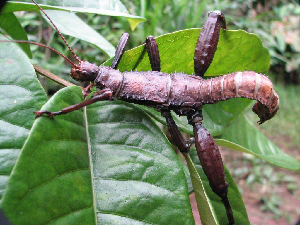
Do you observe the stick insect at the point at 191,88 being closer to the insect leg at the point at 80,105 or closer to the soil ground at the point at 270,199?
the insect leg at the point at 80,105

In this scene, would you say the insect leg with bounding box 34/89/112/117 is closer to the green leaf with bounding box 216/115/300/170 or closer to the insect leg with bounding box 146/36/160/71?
the insect leg with bounding box 146/36/160/71

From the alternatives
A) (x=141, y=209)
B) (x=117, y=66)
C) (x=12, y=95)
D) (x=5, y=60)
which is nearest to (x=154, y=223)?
(x=141, y=209)

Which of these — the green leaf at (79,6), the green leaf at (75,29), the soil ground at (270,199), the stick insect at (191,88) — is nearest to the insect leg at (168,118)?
the stick insect at (191,88)

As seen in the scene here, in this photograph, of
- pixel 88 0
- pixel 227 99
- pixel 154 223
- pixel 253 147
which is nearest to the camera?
pixel 154 223

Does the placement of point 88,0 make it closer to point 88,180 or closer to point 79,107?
point 79,107

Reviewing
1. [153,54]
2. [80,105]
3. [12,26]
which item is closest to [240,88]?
[153,54]

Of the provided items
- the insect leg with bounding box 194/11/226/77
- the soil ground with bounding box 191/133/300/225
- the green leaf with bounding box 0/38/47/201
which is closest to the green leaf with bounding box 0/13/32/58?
the green leaf with bounding box 0/38/47/201
